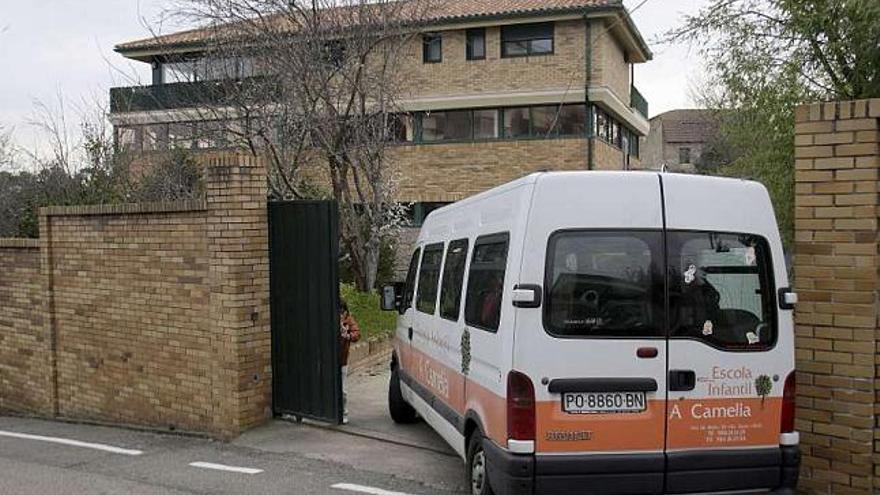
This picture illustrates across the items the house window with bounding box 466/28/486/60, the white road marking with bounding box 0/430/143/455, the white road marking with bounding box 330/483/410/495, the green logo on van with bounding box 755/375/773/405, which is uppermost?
the house window with bounding box 466/28/486/60

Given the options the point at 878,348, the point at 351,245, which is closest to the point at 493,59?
the point at 351,245

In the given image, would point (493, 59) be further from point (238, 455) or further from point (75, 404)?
point (238, 455)

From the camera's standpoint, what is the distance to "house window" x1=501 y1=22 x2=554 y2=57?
24.2 meters

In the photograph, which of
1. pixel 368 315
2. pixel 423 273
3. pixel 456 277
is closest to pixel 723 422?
pixel 456 277

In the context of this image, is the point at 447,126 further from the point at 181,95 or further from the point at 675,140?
the point at 675,140

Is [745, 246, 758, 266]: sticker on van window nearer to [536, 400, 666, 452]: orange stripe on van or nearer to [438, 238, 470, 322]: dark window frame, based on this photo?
[536, 400, 666, 452]: orange stripe on van

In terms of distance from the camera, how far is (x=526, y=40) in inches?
960

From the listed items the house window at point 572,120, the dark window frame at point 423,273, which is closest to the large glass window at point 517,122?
the house window at point 572,120

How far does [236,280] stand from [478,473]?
12.2ft

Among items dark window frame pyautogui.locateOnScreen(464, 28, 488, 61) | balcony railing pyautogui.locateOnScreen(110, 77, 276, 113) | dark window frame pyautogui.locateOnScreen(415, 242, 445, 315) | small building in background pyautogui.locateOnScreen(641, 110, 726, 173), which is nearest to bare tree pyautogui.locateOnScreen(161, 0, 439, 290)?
balcony railing pyautogui.locateOnScreen(110, 77, 276, 113)

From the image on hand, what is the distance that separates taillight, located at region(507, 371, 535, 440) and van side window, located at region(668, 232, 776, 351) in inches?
35.3

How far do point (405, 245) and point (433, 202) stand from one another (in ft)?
6.15

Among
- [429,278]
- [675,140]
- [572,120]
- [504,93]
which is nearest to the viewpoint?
[429,278]

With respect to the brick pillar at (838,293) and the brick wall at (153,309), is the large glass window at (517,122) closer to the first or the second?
the brick wall at (153,309)
